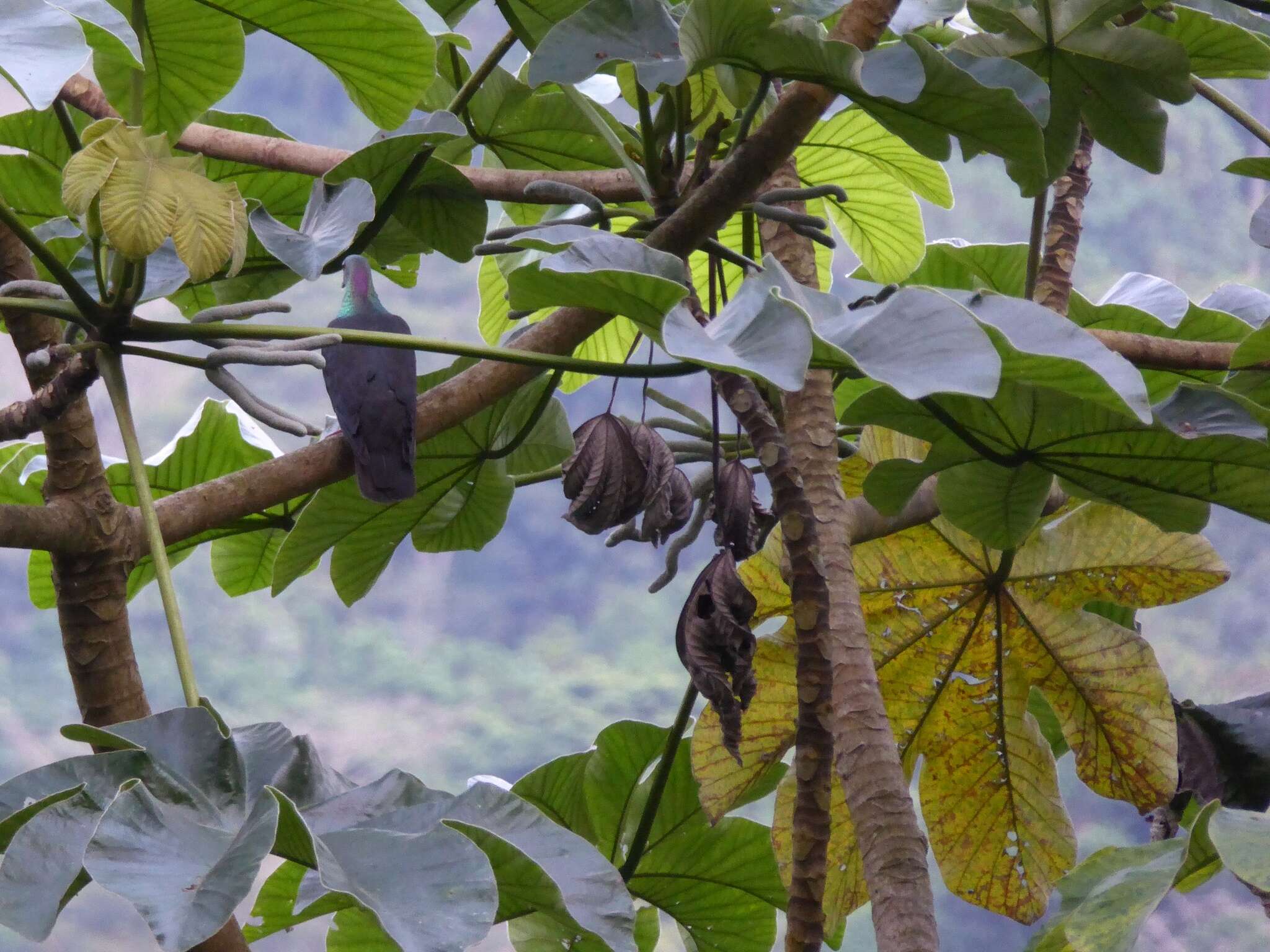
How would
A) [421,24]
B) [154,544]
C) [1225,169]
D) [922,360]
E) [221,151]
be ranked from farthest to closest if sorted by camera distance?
[221,151] → [1225,169] → [421,24] → [154,544] → [922,360]

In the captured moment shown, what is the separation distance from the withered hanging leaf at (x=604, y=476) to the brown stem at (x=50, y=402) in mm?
301

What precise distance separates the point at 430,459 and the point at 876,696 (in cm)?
44

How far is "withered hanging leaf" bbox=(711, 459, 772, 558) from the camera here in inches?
31.6

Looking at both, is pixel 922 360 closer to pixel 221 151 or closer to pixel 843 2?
pixel 843 2

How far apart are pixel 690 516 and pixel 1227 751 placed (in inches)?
19.9

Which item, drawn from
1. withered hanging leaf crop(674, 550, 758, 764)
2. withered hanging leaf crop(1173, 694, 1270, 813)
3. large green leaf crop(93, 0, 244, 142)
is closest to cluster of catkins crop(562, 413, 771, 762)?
withered hanging leaf crop(674, 550, 758, 764)

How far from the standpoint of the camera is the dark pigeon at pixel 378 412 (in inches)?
32.4

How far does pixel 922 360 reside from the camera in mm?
521

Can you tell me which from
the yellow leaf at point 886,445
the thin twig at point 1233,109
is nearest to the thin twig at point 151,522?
the yellow leaf at point 886,445

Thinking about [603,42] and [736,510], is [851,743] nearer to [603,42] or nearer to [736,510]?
[736,510]

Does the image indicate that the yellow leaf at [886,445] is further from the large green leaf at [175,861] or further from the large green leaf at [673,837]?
the large green leaf at [175,861]

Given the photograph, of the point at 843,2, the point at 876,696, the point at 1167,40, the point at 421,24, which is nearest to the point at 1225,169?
the point at 1167,40

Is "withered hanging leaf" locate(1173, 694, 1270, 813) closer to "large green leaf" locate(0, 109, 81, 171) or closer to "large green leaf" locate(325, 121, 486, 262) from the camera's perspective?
"large green leaf" locate(325, 121, 486, 262)

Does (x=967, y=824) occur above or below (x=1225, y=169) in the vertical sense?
below
